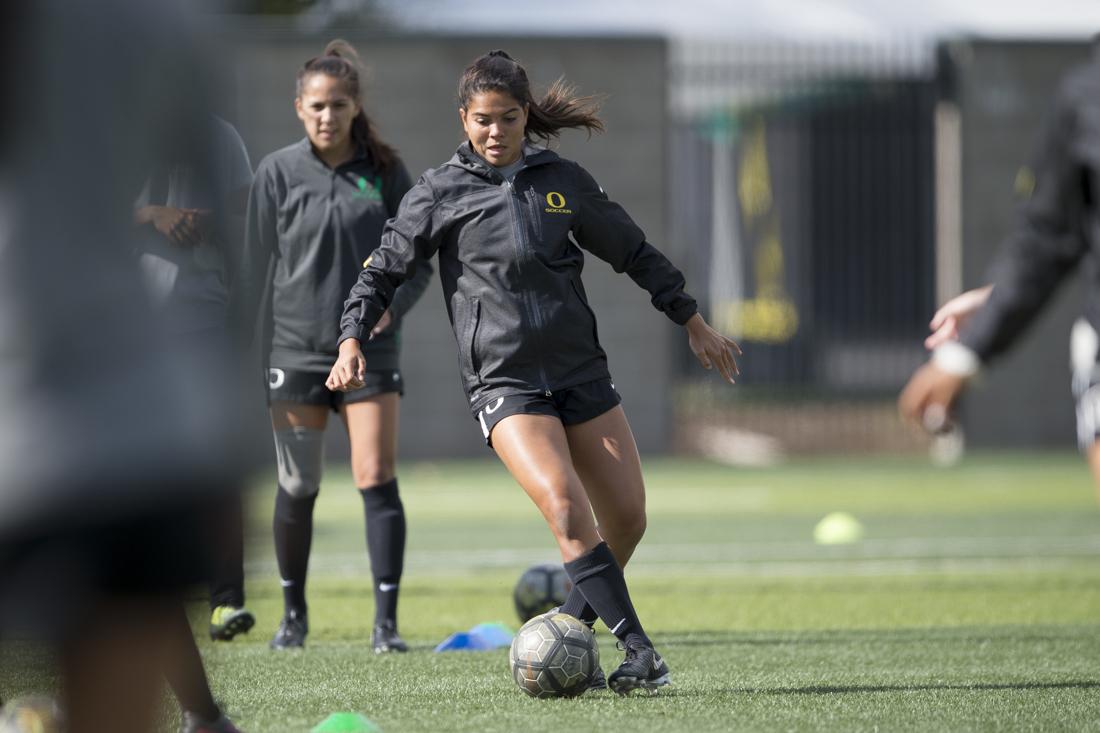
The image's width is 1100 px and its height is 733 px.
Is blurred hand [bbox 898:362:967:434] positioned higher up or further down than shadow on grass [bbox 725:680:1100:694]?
higher up

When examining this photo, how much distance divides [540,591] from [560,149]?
13.7 meters

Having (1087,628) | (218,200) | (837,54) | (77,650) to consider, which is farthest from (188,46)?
(837,54)

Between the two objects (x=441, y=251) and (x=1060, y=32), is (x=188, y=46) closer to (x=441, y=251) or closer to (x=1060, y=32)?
(x=441, y=251)

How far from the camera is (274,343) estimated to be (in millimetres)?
7094

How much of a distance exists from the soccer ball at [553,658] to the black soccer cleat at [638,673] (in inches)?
4.5

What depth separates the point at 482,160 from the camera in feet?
18.9

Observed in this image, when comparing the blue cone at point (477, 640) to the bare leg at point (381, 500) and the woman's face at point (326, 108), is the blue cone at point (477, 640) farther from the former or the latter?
the woman's face at point (326, 108)

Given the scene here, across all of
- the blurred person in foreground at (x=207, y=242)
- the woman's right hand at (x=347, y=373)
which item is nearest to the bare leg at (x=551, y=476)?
the woman's right hand at (x=347, y=373)

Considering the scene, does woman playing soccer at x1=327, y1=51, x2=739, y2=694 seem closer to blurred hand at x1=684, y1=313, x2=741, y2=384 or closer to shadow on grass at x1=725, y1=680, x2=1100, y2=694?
blurred hand at x1=684, y1=313, x2=741, y2=384

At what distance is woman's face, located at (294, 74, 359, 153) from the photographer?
22.8 ft

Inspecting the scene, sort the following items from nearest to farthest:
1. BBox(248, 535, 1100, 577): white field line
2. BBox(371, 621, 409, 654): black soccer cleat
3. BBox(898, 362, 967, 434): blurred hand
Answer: BBox(898, 362, 967, 434): blurred hand < BBox(371, 621, 409, 654): black soccer cleat < BBox(248, 535, 1100, 577): white field line

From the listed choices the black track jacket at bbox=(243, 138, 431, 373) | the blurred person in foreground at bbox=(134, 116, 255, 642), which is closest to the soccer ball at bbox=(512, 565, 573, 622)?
the black track jacket at bbox=(243, 138, 431, 373)

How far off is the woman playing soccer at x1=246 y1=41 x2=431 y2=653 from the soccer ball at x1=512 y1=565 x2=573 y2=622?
2.76 ft

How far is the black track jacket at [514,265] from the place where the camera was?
18.3 ft
